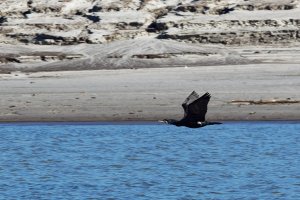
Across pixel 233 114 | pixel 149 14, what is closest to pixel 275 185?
pixel 233 114

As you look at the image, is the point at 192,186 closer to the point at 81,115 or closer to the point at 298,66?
the point at 81,115

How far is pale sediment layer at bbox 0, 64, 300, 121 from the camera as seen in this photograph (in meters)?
21.4

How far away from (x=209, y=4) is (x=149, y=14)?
1.54 meters

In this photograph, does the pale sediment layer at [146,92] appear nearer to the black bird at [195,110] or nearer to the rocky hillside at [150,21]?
the rocky hillside at [150,21]

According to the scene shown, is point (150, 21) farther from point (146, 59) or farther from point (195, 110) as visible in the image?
point (195, 110)

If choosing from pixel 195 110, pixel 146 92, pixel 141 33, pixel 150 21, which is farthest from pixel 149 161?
pixel 150 21

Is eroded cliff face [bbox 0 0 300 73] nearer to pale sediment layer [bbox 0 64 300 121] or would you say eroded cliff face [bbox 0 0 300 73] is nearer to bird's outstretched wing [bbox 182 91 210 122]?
pale sediment layer [bbox 0 64 300 121]

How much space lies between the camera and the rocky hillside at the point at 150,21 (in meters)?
27.9

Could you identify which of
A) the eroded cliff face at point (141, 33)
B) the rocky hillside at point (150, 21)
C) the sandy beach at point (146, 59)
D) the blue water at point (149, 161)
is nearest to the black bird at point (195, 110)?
the blue water at point (149, 161)

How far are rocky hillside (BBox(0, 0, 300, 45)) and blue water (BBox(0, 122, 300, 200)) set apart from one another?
211 inches

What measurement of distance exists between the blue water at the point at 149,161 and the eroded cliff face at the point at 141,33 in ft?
13.4

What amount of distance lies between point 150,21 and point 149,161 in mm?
10993

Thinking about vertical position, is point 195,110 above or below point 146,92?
above

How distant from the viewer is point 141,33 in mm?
29000
